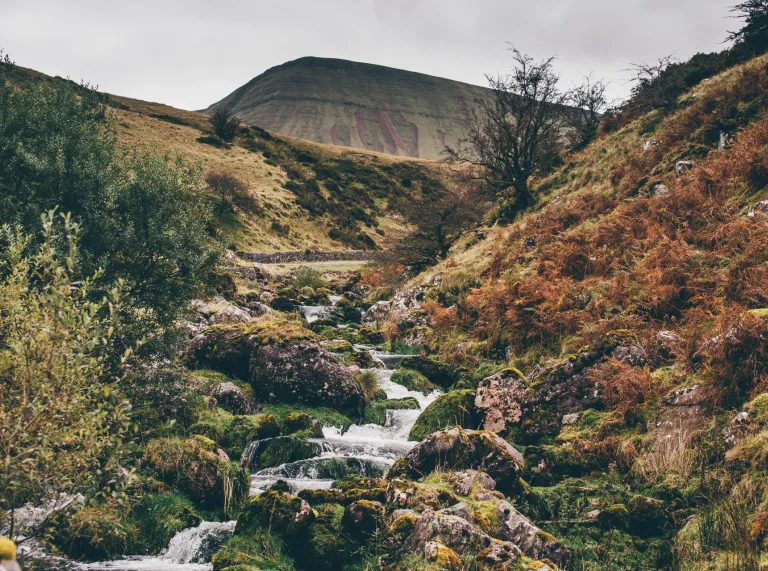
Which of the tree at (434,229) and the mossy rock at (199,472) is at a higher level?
the tree at (434,229)

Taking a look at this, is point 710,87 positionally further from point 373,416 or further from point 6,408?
point 6,408

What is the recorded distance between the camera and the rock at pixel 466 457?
34.3ft

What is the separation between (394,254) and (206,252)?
2264 centimetres

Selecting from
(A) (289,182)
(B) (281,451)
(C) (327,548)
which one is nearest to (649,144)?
(B) (281,451)

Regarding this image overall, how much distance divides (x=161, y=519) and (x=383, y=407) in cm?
795

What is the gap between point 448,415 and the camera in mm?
14133

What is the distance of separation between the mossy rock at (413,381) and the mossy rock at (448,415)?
10.8ft

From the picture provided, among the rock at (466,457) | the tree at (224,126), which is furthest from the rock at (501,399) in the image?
the tree at (224,126)

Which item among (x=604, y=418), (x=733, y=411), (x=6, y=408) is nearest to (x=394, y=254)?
(x=604, y=418)

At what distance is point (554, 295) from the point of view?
1802 cm

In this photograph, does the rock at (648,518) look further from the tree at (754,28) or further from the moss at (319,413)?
the tree at (754,28)

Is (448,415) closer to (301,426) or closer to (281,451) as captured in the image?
(301,426)

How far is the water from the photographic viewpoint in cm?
1202

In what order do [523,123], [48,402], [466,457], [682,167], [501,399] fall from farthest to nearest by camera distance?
[523,123] < [682,167] < [501,399] < [466,457] < [48,402]
